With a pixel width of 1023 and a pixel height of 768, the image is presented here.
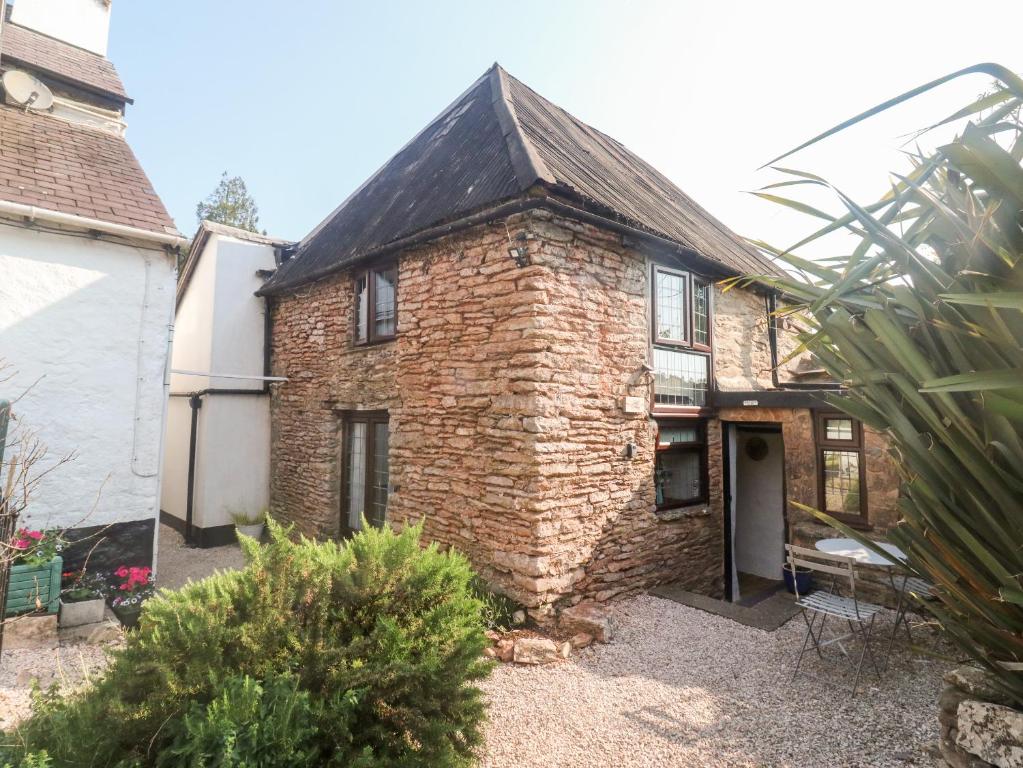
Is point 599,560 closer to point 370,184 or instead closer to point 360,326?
point 360,326

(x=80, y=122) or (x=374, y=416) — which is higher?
(x=80, y=122)

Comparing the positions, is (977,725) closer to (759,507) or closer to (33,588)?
(33,588)

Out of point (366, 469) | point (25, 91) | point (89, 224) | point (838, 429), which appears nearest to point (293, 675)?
point (366, 469)

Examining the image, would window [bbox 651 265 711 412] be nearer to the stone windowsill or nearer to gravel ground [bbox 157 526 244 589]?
the stone windowsill

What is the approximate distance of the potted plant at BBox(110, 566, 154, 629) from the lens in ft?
19.1

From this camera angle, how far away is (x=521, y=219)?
5773mm

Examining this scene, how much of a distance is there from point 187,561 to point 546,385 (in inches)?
282

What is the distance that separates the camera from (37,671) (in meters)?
4.62

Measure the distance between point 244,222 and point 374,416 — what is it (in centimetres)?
2120

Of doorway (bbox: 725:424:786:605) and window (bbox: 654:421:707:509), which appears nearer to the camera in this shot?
window (bbox: 654:421:707:509)

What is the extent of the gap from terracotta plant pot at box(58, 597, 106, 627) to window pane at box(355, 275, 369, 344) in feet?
15.0

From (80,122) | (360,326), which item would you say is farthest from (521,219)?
(80,122)

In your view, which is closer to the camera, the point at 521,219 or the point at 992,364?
the point at 992,364

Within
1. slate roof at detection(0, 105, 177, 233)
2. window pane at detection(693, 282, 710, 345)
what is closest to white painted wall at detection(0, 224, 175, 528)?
slate roof at detection(0, 105, 177, 233)
